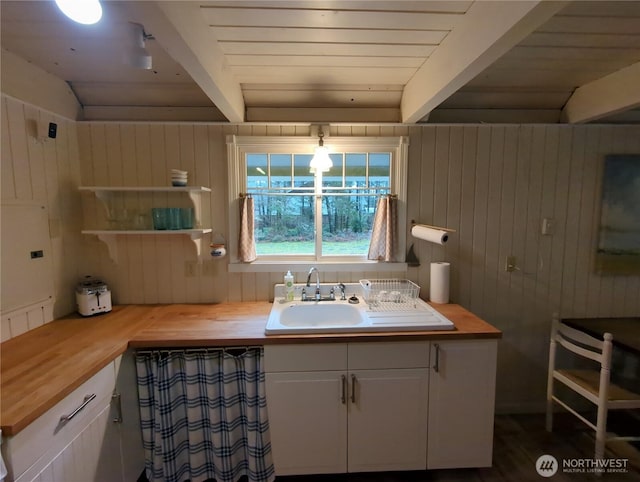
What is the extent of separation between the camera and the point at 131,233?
1.97 metres

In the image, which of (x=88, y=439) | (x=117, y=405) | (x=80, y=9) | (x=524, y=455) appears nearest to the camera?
(x=80, y=9)

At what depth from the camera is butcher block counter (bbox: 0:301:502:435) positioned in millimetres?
1112

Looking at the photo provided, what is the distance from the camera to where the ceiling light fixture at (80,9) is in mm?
916

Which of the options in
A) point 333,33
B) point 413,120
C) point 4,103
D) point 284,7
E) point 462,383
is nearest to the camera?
point 284,7

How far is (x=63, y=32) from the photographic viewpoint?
1423 mm

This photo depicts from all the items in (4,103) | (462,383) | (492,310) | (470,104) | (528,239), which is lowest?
(462,383)

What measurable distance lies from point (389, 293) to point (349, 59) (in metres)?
1.44

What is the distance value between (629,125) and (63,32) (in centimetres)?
343

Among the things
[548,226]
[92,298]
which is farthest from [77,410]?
[548,226]

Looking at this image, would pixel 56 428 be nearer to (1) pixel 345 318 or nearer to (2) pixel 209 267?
(2) pixel 209 267

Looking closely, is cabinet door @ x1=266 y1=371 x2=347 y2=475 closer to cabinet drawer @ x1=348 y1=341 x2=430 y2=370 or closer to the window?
cabinet drawer @ x1=348 y1=341 x2=430 y2=370

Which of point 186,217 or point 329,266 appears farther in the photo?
point 329,266

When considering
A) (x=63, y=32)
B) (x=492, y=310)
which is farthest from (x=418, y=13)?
(x=492, y=310)

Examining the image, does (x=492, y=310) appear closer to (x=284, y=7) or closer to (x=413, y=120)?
(x=413, y=120)
